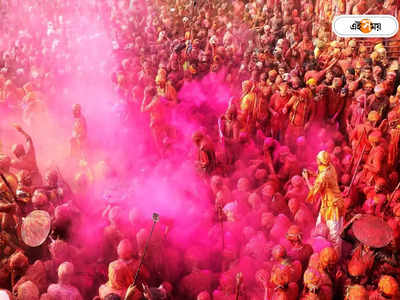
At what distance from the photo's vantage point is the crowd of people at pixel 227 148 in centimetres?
428

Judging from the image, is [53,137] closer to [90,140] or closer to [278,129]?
[90,140]

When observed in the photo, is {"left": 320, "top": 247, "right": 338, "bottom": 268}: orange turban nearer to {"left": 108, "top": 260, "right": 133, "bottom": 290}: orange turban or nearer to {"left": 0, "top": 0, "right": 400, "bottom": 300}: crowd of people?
{"left": 0, "top": 0, "right": 400, "bottom": 300}: crowd of people

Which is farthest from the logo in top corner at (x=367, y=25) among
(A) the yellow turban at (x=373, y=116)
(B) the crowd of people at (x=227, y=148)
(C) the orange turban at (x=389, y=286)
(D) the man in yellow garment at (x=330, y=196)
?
(C) the orange turban at (x=389, y=286)

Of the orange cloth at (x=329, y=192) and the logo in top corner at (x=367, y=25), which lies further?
the logo in top corner at (x=367, y=25)

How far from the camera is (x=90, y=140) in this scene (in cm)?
766

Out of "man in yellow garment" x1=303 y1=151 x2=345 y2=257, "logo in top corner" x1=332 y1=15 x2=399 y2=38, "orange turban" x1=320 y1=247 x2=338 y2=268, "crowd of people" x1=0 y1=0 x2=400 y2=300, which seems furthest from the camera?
"logo in top corner" x1=332 y1=15 x2=399 y2=38

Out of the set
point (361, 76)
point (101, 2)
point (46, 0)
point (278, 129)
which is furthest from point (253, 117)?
point (46, 0)

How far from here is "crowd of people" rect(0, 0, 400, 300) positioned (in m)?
4.28

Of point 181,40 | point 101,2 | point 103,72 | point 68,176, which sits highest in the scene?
point 101,2

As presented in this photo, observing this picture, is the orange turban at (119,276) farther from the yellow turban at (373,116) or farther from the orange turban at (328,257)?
the yellow turban at (373,116)

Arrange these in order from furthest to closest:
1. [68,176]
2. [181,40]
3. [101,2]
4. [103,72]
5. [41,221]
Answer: [101,2], [103,72], [181,40], [68,176], [41,221]

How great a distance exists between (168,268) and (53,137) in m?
4.56

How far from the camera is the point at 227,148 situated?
6664 mm

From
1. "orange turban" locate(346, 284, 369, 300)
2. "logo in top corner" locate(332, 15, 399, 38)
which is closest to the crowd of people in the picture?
"orange turban" locate(346, 284, 369, 300)
